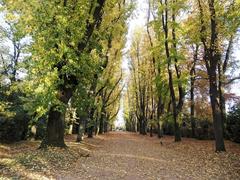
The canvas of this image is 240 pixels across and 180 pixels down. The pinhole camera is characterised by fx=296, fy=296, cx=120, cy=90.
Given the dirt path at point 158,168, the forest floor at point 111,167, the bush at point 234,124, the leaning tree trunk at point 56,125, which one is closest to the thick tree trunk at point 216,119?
the dirt path at point 158,168

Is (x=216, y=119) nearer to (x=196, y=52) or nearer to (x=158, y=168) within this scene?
(x=158, y=168)

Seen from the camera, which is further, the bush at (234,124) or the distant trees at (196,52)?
the bush at (234,124)

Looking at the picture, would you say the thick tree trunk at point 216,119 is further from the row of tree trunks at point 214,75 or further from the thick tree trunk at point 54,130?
the thick tree trunk at point 54,130

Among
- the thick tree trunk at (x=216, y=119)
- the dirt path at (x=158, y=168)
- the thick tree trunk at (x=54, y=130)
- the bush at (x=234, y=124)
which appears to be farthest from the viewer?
the bush at (x=234, y=124)

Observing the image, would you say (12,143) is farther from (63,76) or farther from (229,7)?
(229,7)

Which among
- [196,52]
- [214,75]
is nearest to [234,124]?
[214,75]

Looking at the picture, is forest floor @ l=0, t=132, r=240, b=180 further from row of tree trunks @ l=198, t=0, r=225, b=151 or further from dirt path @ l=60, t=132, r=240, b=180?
row of tree trunks @ l=198, t=0, r=225, b=151

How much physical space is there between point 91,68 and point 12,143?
7642 millimetres

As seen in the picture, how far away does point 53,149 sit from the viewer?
536 inches

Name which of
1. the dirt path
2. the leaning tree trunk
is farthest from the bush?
the leaning tree trunk

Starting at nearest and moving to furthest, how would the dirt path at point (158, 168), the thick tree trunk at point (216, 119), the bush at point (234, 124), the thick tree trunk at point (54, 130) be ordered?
the dirt path at point (158, 168)
the thick tree trunk at point (54, 130)
the thick tree trunk at point (216, 119)
the bush at point (234, 124)

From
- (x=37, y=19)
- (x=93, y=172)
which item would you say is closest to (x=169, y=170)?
(x=93, y=172)

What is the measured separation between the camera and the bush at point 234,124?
18.5 m

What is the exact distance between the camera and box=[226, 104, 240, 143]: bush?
18484 mm
